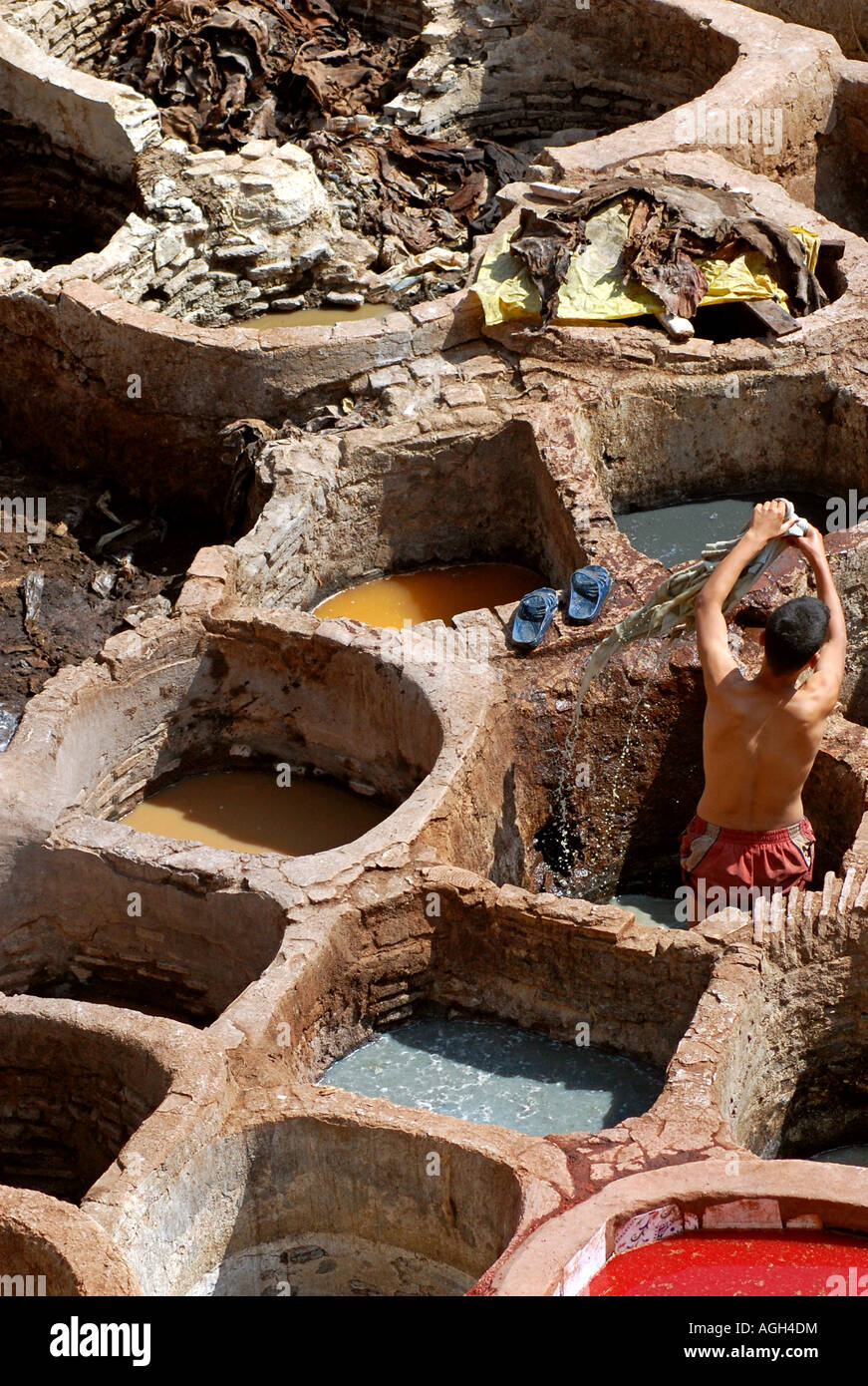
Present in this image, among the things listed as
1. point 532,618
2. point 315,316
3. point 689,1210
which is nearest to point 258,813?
point 532,618

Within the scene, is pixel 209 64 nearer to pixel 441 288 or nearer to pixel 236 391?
pixel 441 288

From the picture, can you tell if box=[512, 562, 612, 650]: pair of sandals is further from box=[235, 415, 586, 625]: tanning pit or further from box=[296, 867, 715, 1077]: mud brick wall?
box=[296, 867, 715, 1077]: mud brick wall

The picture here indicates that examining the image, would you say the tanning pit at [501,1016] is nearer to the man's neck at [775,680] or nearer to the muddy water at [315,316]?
the man's neck at [775,680]

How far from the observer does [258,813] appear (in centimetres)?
955

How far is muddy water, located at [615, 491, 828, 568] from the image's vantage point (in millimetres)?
10788

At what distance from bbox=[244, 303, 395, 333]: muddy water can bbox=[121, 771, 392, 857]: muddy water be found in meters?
4.15

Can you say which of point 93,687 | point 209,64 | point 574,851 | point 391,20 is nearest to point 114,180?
point 209,64

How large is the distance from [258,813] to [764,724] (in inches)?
123

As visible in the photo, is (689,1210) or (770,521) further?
(770,521)

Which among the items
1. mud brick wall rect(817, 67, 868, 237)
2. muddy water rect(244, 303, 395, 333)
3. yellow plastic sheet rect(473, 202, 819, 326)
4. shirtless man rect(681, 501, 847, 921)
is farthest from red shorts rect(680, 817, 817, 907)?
mud brick wall rect(817, 67, 868, 237)

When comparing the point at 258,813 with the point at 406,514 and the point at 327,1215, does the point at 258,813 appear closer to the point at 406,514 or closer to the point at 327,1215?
the point at 406,514

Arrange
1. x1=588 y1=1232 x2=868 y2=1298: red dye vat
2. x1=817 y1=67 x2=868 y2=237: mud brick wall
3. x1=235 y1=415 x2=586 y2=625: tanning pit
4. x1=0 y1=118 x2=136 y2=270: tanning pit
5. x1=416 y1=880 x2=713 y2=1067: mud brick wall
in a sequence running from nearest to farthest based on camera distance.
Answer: x1=588 y1=1232 x2=868 y2=1298: red dye vat
x1=416 y1=880 x2=713 y2=1067: mud brick wall
x1=235 y1=415 x2=586 y2=625: tanning pit
x1=817 y1=67 x2=868 y2=237: mud brick wall
x1=0 y1=118 x2=136 y2=270: tanning pit

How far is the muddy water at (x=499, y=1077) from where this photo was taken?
765cm

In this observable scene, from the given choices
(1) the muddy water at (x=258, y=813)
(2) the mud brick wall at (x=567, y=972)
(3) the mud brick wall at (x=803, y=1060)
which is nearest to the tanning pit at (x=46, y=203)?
(1) the muddy water at (x=258, y=813)
